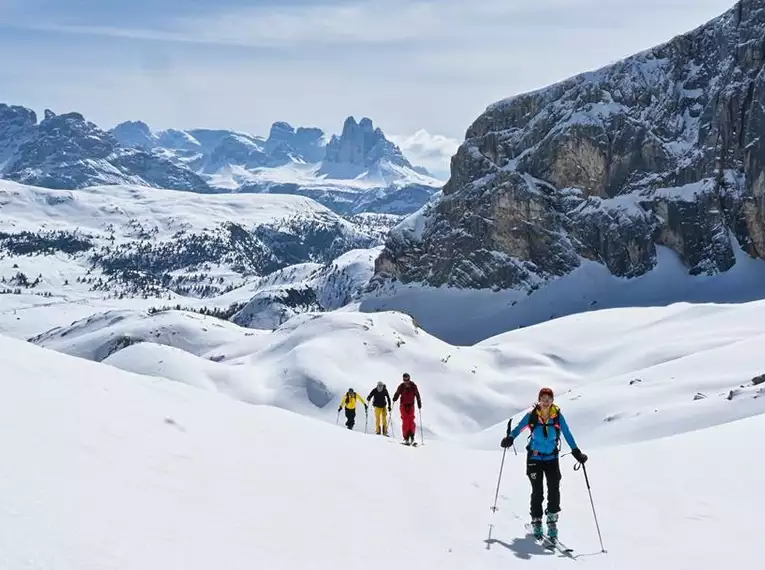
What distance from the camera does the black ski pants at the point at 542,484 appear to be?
12680mm

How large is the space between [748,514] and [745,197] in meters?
168

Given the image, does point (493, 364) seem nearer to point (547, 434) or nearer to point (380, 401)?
point (380, 401)

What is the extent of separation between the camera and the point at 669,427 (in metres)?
31.2

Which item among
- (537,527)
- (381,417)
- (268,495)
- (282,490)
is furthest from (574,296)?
(268,495)

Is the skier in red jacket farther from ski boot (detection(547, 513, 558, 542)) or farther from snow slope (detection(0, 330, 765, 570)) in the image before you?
ski boot (detection(547, 513, 558, 542))

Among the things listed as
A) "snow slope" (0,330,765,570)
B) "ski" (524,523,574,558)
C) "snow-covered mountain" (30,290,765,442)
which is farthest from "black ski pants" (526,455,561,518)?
"snow-covered mountain" (30,290,765,442)

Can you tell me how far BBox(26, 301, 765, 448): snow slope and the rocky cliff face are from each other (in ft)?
253

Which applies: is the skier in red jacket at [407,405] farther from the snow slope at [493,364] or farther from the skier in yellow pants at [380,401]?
the snow slope at [493,364]

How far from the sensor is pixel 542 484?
12.8 metres

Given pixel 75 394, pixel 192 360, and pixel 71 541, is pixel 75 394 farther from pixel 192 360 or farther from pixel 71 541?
pixel 192 360

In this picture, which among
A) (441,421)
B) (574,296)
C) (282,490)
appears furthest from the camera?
(574,296)

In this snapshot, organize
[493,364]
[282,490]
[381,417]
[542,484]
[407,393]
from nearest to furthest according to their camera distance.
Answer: [282,490], [542,484], [407,393], [381,417], [493,364]

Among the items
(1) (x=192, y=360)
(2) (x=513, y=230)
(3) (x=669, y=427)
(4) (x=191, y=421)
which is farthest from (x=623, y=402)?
(2) (x=513, y=230)

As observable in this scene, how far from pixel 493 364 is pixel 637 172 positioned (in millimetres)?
117888
